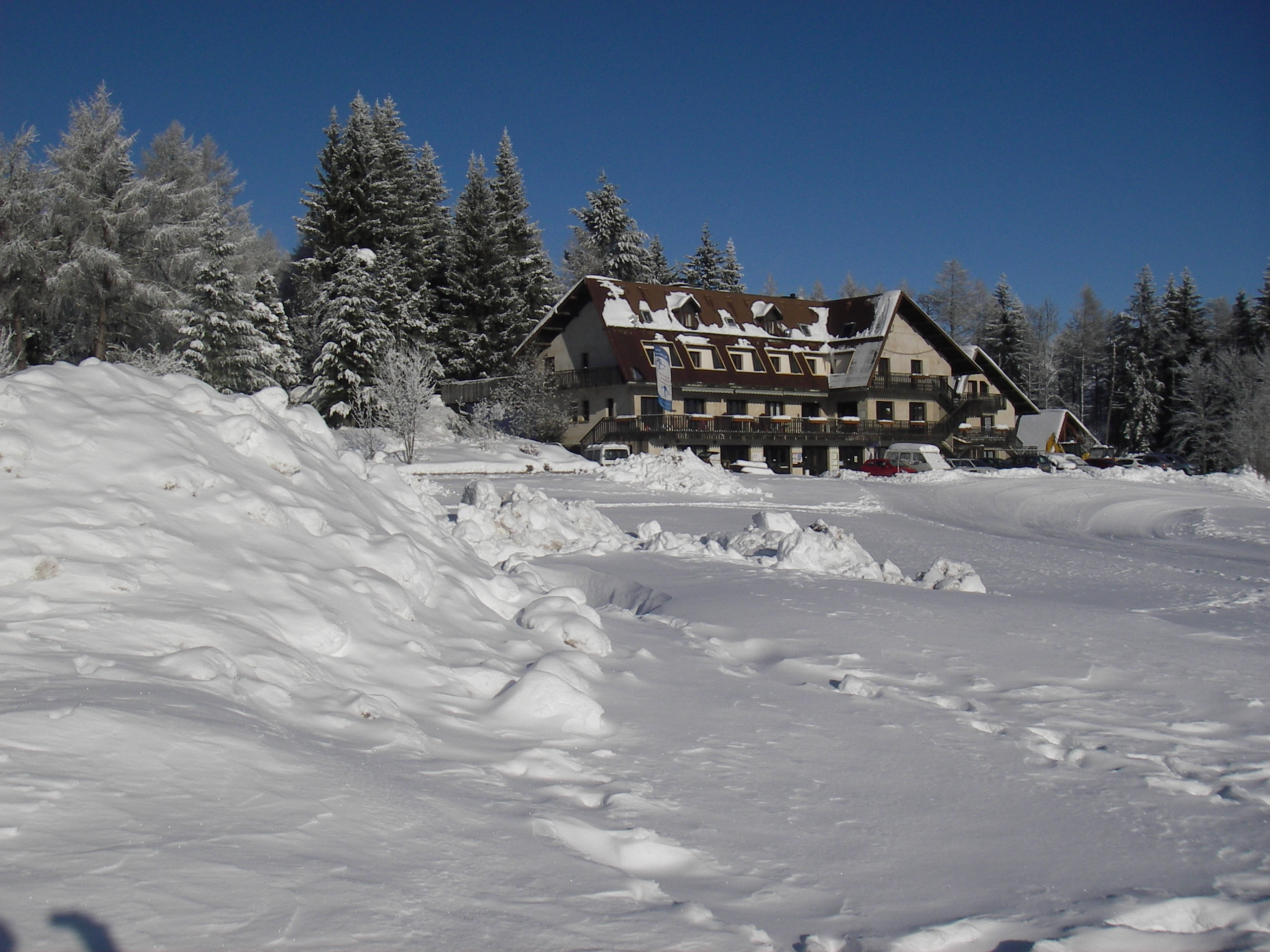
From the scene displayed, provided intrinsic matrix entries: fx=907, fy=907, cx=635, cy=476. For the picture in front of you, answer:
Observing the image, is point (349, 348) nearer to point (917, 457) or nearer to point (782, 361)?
point (782, 361)

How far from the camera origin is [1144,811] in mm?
5281

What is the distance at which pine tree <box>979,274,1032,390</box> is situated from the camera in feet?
255

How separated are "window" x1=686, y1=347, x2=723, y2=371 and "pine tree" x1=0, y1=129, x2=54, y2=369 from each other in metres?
32.1

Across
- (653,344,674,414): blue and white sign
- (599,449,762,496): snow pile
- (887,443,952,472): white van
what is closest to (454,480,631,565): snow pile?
(599,449,762,496): snow pile

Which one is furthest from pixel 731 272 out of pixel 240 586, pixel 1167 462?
pixel 240 586

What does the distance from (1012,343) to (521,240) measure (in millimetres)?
43892

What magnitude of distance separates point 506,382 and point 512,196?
15.3 meters

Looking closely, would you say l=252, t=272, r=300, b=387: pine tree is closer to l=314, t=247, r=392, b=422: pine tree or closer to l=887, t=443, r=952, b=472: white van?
l=314, t=247, r=392, b=422: pine tree

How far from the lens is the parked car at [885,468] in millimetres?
46031

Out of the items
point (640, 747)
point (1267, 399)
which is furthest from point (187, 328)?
point (1267, 399)

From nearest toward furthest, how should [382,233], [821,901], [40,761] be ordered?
1. [40,761]
2. [821,901]
3. [382,233]

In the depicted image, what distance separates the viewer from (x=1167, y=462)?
6116cm

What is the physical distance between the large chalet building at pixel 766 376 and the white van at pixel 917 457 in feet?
25.0

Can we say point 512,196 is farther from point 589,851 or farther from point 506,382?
point 589,851
